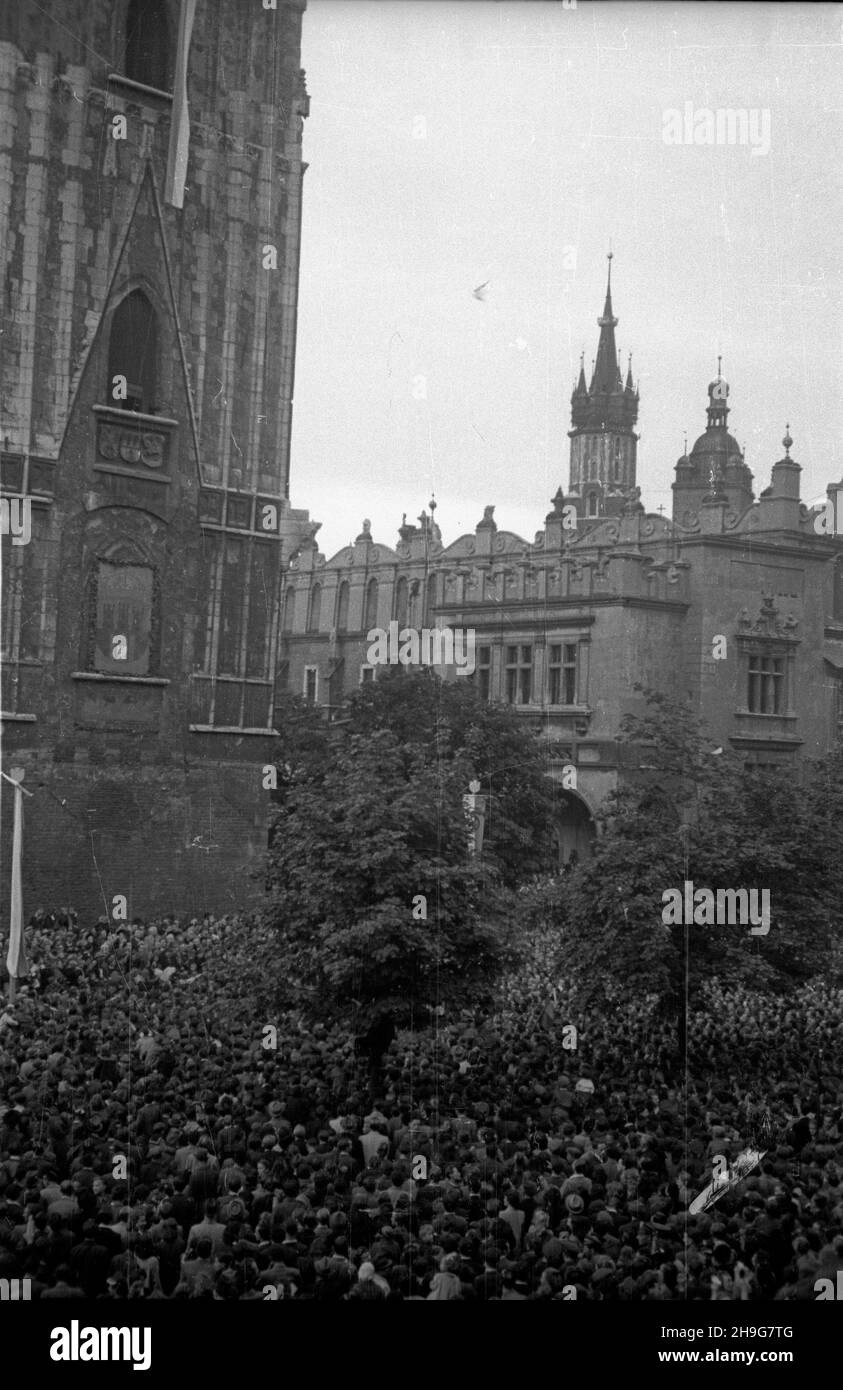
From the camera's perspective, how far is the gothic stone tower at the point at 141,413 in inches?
1016

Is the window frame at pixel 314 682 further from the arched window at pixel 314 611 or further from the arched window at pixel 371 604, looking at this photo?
the arched window at pixel 371 604

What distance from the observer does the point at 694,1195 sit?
564 inches

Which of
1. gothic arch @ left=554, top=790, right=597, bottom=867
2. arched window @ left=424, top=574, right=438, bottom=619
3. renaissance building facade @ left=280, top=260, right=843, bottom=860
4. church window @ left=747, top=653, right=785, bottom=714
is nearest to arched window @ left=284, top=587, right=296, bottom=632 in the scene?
renaissance building facade @ left=280, top=260, right=843, bottom=860

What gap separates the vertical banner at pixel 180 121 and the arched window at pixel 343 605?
272 inches

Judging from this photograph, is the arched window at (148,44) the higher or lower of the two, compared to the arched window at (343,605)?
higher

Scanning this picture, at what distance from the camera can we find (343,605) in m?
27.0

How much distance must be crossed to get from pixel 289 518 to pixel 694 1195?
17.3m

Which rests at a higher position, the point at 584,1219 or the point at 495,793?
the point at 495,793

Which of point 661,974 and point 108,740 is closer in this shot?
point 661,974

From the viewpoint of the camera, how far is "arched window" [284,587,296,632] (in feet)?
94.9

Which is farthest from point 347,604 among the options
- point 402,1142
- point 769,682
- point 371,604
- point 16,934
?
point 402,1142

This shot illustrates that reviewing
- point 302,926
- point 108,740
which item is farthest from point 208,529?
point 302,926

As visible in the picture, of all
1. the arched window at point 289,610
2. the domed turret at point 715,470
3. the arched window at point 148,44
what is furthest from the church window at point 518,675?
the arched window at point 148,44

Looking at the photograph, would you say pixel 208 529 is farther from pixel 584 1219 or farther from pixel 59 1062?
pixel 584 1219
